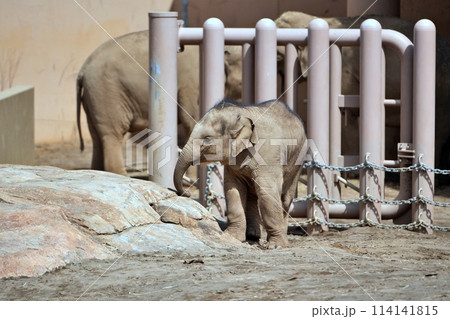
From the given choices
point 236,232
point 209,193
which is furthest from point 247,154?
point 209,193

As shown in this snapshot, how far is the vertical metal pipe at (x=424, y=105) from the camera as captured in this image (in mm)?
7414

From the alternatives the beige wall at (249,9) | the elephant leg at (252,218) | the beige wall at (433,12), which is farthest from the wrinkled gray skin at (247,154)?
the beige wall at (249,9)

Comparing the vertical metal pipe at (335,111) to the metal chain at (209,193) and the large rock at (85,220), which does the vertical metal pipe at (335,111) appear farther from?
the large rock at (85,220)

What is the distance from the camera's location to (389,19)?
1027cm

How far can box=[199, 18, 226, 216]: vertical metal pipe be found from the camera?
7.46m

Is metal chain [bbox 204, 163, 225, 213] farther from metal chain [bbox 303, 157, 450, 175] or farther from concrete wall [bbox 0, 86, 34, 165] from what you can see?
concrete wall [bbox 0, 86, 34, 165]

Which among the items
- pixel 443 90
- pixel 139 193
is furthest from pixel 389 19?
pixel 139 193

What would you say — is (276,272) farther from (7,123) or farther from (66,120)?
(66,120)

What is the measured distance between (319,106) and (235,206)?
1.18 meters

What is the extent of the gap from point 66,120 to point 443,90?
5.09m

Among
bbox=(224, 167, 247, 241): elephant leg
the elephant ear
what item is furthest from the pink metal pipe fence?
the elephant ear

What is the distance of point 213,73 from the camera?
750cm

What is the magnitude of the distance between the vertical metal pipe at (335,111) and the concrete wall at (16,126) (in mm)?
3045
